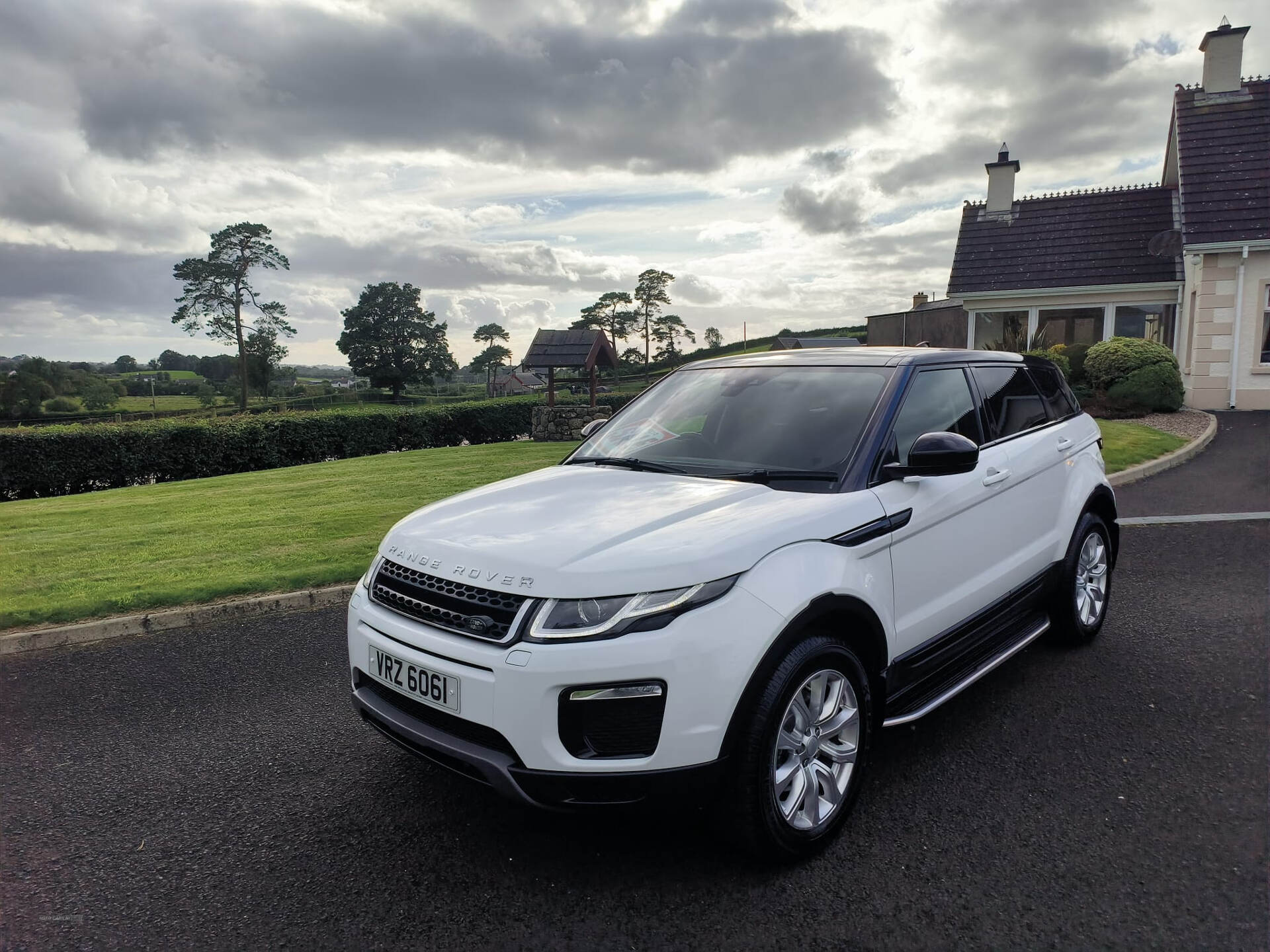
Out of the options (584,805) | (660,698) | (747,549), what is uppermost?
(747,549)

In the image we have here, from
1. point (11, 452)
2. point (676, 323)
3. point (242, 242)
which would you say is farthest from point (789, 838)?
point (676, 323)

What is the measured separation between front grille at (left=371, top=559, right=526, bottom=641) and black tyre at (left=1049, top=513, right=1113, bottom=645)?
135 inches

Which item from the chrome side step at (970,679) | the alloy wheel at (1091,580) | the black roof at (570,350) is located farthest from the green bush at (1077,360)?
the chrome side step at (970,679)

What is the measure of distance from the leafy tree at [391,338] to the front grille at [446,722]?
3502 inches

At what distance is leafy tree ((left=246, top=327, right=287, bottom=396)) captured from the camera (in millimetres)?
58812

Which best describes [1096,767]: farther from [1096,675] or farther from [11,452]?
[11,452]

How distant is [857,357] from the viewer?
13.0 feet

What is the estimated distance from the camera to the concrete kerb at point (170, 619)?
18.0 ft

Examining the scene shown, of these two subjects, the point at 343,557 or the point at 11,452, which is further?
the point at 11,452

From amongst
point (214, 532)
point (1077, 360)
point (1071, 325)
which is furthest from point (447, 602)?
point (1071, 325)

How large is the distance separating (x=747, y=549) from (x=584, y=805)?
3.15ft

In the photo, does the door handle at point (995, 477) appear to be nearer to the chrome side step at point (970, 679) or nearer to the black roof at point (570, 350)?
the chrome side step at point (970, 679)

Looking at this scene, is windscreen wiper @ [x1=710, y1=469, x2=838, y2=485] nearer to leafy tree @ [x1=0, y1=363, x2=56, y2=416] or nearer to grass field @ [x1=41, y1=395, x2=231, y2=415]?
leafy tree @ [x1=0, y1=363, x2=56, y2=416]

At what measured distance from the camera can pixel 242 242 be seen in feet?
188
